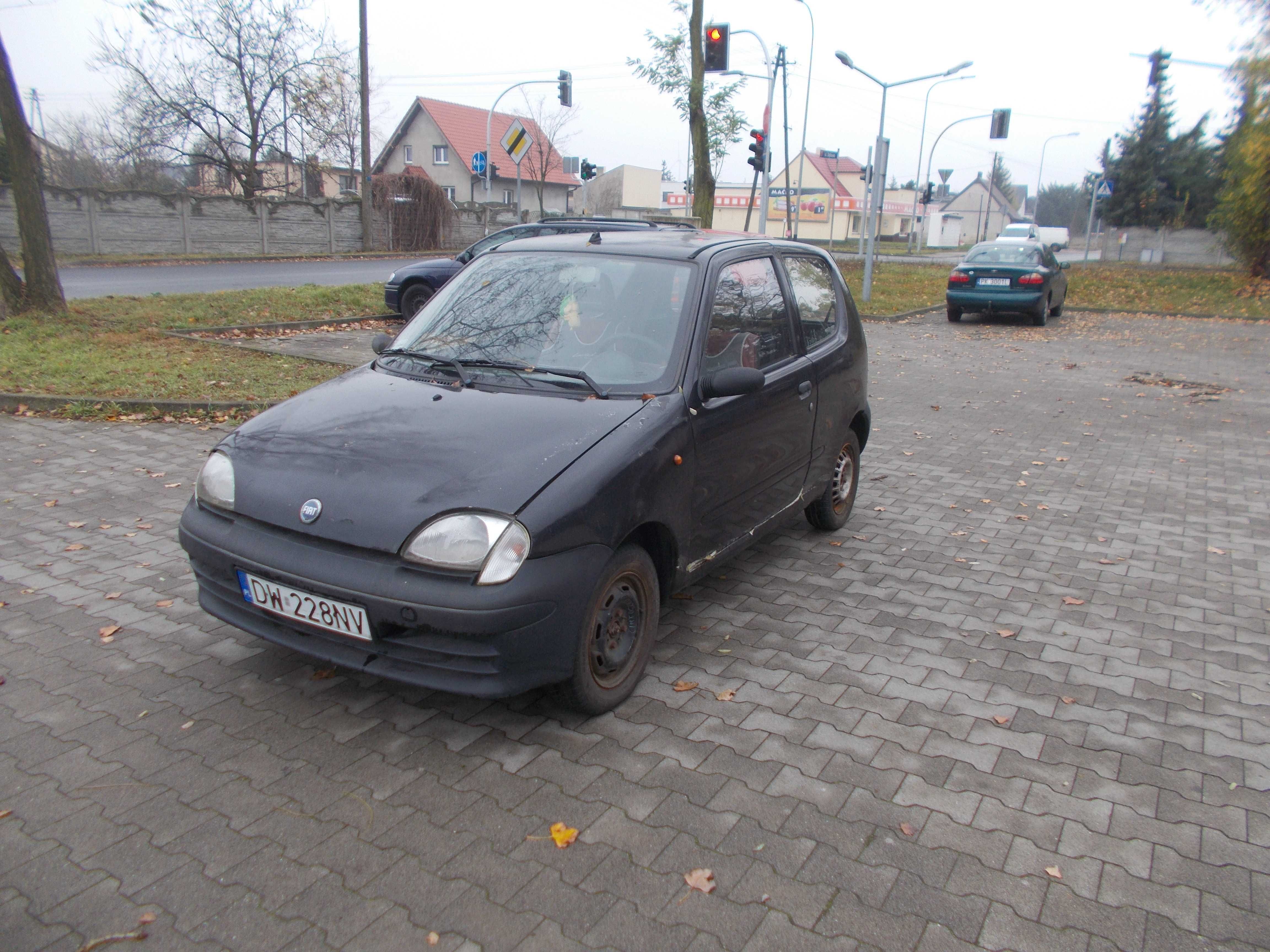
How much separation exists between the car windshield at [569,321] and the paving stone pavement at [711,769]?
133cm

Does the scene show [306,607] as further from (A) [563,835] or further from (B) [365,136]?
(B) [365,136]

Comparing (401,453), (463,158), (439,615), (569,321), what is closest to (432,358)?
(569,321)

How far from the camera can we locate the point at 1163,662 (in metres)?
4.23

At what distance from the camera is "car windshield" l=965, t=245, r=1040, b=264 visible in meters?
19.1

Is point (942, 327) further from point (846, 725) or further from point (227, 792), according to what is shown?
point (227, 792)

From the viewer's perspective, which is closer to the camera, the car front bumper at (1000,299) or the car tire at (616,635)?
the car tire at (616,635)

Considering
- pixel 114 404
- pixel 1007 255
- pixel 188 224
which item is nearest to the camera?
pixel 114 404

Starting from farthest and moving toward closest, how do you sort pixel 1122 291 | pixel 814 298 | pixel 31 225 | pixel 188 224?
1. pixel 188 224
2. pixel 1122 291
3. pixel 31 225
4. pixel 814 298

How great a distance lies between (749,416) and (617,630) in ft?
4.29

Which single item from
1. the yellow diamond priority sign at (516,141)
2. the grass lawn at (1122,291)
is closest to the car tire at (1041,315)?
the grass lawn at (1122,291)

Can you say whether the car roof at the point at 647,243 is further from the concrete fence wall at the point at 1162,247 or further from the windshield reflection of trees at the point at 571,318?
the concrete fence wall at the point at 1162,247

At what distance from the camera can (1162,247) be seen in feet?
150

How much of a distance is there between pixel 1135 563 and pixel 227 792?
16.6ft

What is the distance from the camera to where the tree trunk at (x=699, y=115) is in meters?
25.2
